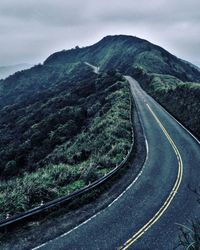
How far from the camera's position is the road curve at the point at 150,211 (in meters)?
12.0

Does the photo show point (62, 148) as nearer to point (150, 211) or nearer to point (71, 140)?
point (71, 140)

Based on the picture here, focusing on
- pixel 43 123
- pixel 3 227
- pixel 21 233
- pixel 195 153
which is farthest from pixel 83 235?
pixel 43 123

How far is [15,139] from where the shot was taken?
1746 inches

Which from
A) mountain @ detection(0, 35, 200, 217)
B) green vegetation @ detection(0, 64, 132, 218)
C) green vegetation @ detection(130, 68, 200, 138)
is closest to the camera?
green vegetation @ detection(0, 64, 132, 218)

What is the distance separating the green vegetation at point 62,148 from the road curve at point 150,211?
274cm

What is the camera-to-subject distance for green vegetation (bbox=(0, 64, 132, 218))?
616 inches

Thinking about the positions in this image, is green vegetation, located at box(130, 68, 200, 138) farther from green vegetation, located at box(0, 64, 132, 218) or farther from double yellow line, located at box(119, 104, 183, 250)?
double yellow line, located at box(119, 104, 183, 250)

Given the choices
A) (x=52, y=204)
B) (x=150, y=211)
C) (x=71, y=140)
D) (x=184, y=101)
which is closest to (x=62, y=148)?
(x=71, y=140)

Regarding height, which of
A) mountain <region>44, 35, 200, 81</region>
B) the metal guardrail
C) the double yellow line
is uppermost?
mountain <region>44, 35, 200, 81</region>

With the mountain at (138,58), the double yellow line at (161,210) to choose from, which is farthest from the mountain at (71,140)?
the mountain at (138,58)

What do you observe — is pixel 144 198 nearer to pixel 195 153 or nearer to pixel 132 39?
pixel 195 153

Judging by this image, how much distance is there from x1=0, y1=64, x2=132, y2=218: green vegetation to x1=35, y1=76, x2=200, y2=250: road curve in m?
2.74

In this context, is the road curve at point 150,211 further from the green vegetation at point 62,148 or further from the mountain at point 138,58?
the mountain at point 138,58

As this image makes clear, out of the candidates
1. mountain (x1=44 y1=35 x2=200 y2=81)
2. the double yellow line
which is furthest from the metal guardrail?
mountain (x1=44 y1=35 x2=200 y2=81)
